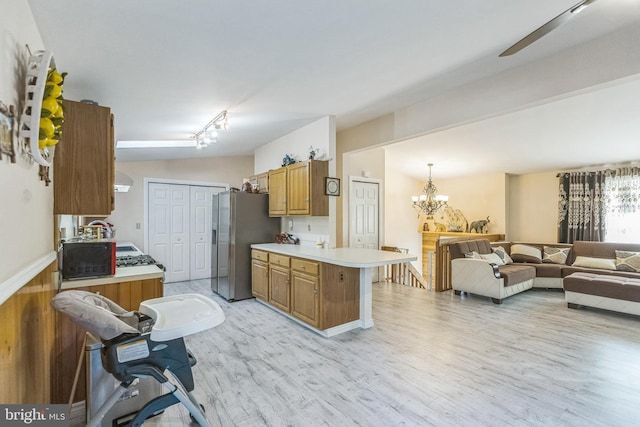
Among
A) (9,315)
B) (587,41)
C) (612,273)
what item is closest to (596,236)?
(612,273)

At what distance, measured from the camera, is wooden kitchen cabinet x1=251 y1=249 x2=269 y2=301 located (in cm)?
430

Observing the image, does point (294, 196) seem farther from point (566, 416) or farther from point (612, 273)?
point (612, 273)

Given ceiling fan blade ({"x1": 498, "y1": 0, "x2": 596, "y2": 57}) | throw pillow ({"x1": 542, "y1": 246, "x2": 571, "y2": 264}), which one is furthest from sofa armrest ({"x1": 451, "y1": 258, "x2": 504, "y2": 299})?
ceiling fan blade ({"x1": 498, "y1": 0, "x2": 596, "y2": 57})

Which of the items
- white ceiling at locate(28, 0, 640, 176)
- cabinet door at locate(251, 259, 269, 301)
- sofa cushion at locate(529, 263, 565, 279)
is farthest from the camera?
sofa cushion at locate(529, 263, 565, 279)

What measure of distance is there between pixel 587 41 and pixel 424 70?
128 centimetres

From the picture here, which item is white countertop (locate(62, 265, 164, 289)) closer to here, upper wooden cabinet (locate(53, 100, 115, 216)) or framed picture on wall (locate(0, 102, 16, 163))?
upper wooden cabinet (locate(53, 100, 115, 216))

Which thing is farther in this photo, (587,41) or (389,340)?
(389,340)

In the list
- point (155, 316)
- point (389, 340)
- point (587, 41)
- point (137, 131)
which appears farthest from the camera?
point (137, 131)

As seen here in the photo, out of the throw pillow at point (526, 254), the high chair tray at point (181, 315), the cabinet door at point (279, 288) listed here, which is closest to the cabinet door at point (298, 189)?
the cabinet door at point (279, 288)

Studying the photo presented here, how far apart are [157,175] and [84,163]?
13.2 ft

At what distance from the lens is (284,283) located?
12.8 ft

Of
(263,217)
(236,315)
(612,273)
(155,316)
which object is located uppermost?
(263,217)

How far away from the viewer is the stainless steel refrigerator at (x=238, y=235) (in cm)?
466

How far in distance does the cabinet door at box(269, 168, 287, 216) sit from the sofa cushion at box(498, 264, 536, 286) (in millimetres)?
3650
